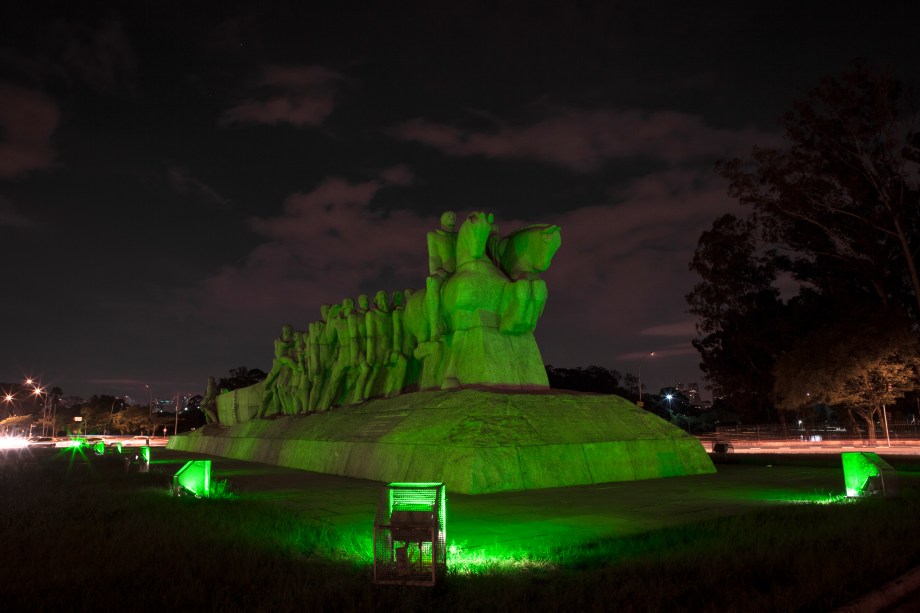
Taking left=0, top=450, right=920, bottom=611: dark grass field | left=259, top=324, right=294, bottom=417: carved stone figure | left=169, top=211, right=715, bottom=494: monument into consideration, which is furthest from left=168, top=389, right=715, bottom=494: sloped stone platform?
left=259, top=324, right=294, bottom=417: carved stone figure

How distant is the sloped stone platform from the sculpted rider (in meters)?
1.78

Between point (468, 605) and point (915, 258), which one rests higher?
point (915, 258)

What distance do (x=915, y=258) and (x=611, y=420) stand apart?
68.1 ft

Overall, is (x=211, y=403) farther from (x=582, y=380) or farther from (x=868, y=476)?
(x=582, y=380)

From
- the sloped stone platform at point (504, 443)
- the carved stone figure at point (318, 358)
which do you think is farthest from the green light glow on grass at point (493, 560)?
the carved stone figure at point (318, 358)

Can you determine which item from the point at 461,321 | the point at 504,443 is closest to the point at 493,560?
the point at 504,443

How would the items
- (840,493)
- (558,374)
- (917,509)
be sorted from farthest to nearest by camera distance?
(558,374) → (840,493) → (917,509)

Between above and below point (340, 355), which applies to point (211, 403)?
below

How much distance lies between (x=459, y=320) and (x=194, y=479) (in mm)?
6020

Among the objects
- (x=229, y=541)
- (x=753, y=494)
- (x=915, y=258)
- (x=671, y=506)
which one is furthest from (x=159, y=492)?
(x=915, y=258)

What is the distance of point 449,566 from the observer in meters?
4.66

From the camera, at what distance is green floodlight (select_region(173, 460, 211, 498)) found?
29.6 feet

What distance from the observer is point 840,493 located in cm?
869

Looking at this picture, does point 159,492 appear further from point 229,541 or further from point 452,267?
point 452,267
